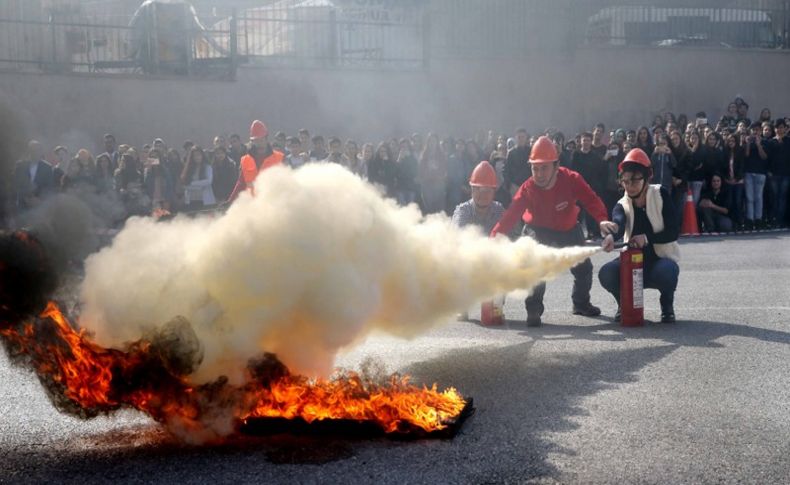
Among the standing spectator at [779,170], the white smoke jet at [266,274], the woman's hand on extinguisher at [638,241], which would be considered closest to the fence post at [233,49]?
the standing spectator at [779,170]

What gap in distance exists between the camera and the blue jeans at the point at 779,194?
18281 mm

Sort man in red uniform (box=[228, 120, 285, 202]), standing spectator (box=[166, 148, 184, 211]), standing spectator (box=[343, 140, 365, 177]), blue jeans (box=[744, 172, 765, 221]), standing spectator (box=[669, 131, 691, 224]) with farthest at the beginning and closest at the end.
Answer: blue jeans (box=[744, 172, 765, 221]) → standing spectator (box=[669, 131, 691, 224]) → standing spectator (box=[343, 140, 365, 177]) → standing spectator (box=[166, 148, 184, 211]) → man in red uniform (box=[228, 120, 285, 202])

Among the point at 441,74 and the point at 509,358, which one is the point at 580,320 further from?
the point at 441,74

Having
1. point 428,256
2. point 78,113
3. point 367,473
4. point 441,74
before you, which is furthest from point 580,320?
point 441,74

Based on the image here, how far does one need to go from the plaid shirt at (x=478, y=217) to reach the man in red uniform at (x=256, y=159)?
2.27 meters

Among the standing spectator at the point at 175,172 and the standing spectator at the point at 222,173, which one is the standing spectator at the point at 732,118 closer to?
the standing spectator at the point at 222,173

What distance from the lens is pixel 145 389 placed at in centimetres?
553

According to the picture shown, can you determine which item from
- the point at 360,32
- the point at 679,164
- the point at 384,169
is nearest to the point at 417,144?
the point at 384,169

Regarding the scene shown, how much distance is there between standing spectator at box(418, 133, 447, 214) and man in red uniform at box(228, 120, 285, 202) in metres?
5.20

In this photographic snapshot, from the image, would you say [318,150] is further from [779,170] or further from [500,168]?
[779,170]

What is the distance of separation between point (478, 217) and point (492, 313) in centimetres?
111

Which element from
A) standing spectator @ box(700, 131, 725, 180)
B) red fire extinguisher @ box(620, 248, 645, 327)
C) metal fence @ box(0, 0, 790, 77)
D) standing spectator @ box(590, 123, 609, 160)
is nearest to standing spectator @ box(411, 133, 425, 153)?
standing spectator @ box(590, 123, 609, 160)

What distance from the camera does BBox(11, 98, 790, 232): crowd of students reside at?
50.7 feet

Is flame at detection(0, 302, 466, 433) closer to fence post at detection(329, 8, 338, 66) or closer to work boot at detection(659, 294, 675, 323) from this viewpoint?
work boot at detection(659, 294, 675, 323)
